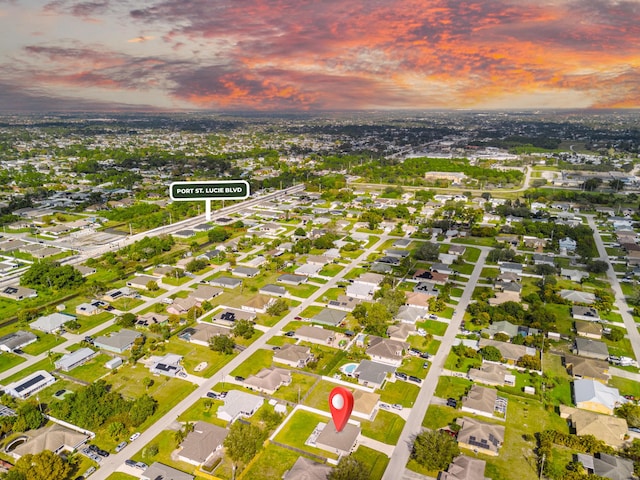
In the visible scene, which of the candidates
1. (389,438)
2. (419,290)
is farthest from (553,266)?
(389,438)

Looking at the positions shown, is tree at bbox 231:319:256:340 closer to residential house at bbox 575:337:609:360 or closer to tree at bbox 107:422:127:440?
tree at bbox 107:422:127:440

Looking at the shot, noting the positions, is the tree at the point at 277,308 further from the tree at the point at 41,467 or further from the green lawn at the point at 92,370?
the tree at the point at 41,467

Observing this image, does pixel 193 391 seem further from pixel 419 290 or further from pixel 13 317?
pixel 419 290

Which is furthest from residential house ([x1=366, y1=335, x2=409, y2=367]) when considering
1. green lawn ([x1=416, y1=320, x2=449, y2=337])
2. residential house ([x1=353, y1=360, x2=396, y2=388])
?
green lawn ([x1=416, y1=320, x2=449, y2=337])

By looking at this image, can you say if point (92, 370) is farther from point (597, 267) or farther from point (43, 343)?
point (597, 267)

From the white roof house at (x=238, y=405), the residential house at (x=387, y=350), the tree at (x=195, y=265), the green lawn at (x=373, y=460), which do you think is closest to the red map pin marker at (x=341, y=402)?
the green lawn at (x=373, y=460)
